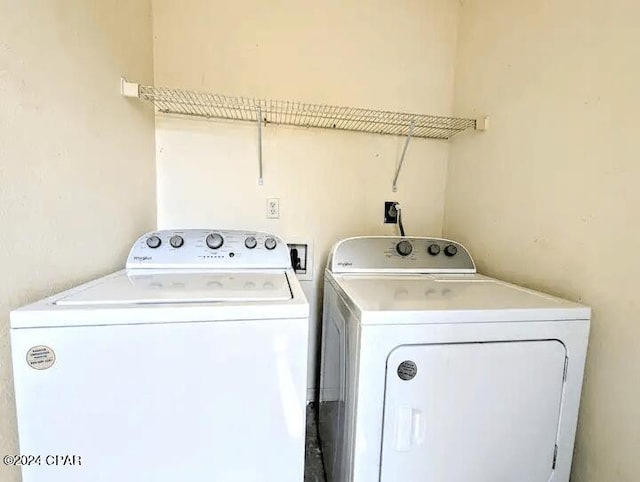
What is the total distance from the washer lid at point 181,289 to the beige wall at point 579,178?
98 cm

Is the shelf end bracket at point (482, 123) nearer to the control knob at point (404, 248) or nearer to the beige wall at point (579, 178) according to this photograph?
the beige wall at point (579, 178)

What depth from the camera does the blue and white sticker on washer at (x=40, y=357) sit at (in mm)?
725

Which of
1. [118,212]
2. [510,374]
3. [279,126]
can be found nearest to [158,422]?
[118,212]

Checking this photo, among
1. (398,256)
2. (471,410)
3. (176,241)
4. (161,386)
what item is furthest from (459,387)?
(176,241)

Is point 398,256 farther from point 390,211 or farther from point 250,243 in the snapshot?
point 250,243

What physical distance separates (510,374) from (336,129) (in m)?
1.39

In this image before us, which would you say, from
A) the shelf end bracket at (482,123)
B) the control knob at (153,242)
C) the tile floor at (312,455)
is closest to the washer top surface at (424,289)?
the shelf end bracket at (482,123)

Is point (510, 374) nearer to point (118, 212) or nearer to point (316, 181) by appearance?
point (316, 181)

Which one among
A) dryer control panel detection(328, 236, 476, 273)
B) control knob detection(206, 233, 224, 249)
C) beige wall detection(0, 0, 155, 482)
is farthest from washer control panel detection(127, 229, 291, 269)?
dryer control panel detection(328, 236, 476, 273)

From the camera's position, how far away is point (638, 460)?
0.91 m

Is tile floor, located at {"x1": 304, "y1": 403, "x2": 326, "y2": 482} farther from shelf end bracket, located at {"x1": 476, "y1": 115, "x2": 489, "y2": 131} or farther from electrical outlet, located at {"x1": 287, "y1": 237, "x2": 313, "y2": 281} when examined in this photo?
shelf end bracket, located at {"x1": 476, "y1": 115, "x2": 489, "y2": 131}

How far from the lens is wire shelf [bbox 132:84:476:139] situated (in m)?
1.61

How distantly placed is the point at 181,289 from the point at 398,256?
96cm

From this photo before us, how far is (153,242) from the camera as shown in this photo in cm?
133
